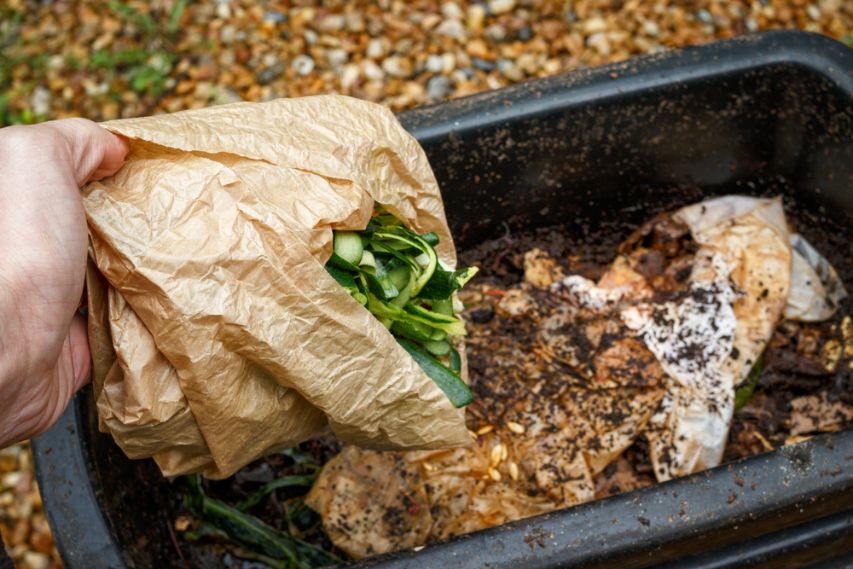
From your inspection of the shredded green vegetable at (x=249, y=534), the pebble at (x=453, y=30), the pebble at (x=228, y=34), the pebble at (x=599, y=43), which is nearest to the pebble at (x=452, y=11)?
the pebble at (x=453, y=30)

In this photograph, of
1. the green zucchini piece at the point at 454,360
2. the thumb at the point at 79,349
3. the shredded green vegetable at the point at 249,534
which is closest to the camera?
the thumb at the point at 79,349

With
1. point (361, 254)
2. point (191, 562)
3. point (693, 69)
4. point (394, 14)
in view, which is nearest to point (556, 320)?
point (693, 69)

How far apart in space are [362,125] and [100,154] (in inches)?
15.1

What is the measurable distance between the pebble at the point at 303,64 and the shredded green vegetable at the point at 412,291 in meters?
1.47

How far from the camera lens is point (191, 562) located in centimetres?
164

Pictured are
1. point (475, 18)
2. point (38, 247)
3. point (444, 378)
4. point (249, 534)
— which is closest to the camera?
point (38, 247)

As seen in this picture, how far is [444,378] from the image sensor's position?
4.30ft

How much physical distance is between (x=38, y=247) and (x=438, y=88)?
1826 millimetres

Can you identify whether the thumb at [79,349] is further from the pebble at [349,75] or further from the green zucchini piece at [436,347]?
the pebble at [349,75]

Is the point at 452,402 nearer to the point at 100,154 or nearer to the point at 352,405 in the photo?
the point at 352,405

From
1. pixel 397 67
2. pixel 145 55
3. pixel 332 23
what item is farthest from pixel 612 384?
pixel 145 55

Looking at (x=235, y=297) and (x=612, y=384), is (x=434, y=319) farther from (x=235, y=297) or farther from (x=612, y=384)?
(x=612, y=384)

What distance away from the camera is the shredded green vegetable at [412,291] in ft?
4.21

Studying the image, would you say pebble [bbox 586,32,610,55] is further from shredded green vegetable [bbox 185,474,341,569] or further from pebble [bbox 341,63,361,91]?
shredded green vegetable [bbox 185,474,341,569]
